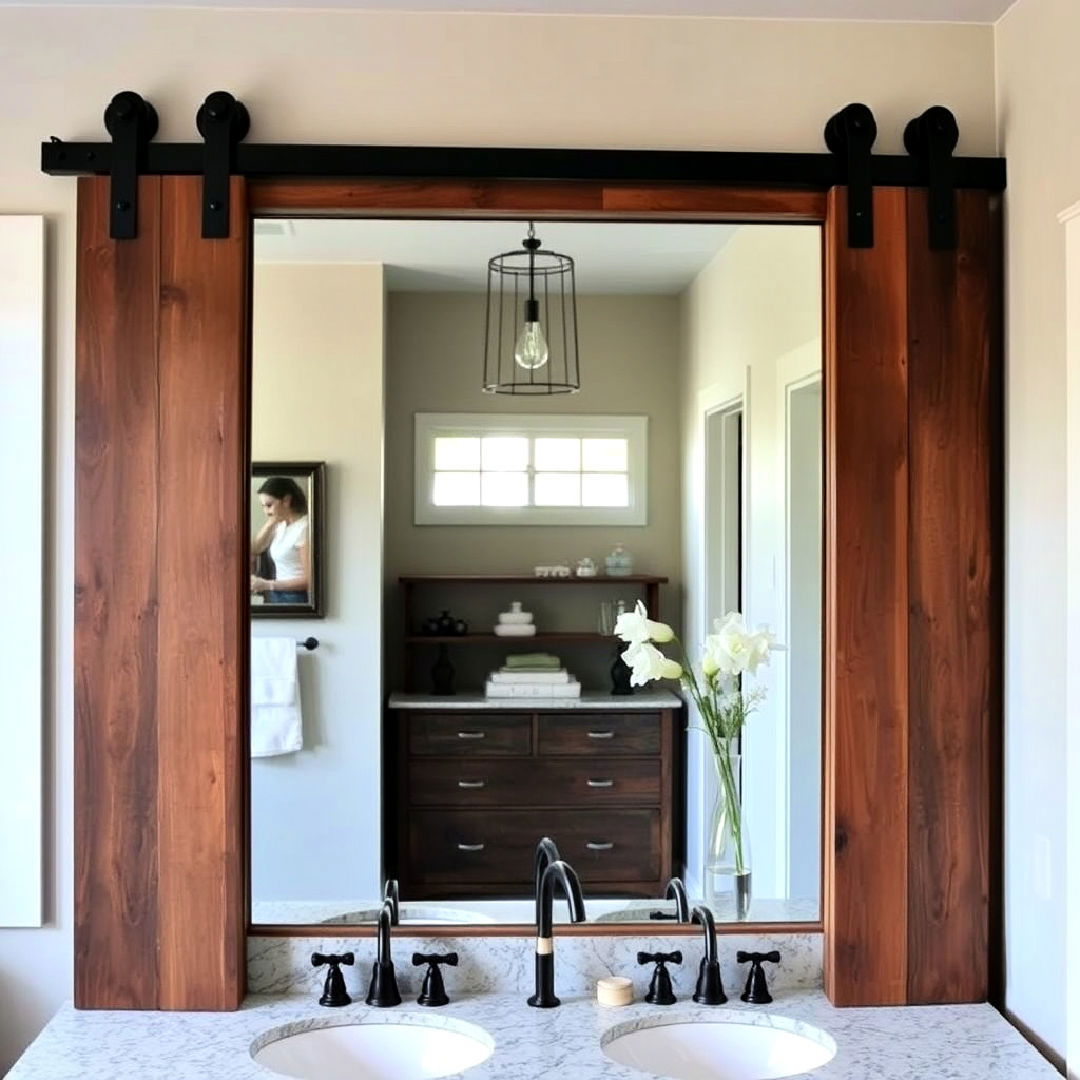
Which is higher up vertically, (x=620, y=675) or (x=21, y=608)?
(x=21, y=608)

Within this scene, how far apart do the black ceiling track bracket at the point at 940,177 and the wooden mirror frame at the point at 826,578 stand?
0.02m

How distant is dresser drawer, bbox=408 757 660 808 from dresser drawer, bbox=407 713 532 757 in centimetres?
2

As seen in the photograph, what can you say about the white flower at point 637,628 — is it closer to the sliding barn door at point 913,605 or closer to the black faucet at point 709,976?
the sliding barn door at point 913,605

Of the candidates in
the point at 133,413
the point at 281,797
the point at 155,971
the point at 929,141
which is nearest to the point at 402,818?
the point at 281,797

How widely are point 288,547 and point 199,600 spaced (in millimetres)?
181

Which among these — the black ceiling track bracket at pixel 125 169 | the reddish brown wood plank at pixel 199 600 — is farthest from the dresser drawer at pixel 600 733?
the black ceiling track bracket at pixel 125 169

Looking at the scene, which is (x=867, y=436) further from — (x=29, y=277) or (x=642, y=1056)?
(x=29, y=277)

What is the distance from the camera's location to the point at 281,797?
2150mm

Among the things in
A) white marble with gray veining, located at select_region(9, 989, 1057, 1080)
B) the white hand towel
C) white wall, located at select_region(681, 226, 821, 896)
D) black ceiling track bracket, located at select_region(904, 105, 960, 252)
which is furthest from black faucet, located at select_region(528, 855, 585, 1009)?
black ceiling track bracket, located at select_region(904, 105, 960, 252)

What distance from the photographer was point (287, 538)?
7.06ft

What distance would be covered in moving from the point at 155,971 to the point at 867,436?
1484mm

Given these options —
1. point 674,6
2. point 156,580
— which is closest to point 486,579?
point 156,580

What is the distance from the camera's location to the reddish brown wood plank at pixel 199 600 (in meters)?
2.05

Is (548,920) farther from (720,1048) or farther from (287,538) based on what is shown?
(287,538)
